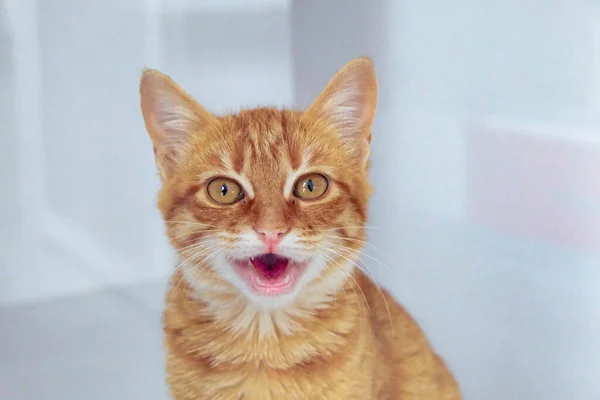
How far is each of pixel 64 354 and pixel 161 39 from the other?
502mm

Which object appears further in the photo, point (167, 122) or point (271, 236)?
point (167, 122)

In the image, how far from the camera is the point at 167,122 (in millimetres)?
939

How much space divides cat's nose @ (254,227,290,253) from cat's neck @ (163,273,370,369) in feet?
0.41

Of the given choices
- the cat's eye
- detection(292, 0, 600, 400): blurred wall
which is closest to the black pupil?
the cat's eye

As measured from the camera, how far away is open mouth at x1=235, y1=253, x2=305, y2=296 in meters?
0.87

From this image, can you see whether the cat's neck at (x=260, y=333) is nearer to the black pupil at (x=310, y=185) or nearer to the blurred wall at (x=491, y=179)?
the black pupil at (x=310, y=185)

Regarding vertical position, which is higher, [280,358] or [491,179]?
[491,179]

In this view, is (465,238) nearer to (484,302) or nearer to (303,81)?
(484,302)

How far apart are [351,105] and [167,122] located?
0.80ft

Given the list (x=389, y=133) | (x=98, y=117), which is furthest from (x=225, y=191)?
(x=389, y=133)

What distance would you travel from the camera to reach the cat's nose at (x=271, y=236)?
833 mm

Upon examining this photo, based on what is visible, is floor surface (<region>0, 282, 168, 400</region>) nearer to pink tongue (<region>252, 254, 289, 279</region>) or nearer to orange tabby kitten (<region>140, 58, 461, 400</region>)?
orange tabby kitten (<region>140, 58, 461, 400</region>)

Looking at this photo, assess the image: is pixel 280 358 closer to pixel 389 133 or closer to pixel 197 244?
pixel 197 244

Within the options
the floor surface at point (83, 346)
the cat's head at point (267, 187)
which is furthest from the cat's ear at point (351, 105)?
the floor surface at point (83, 346)
